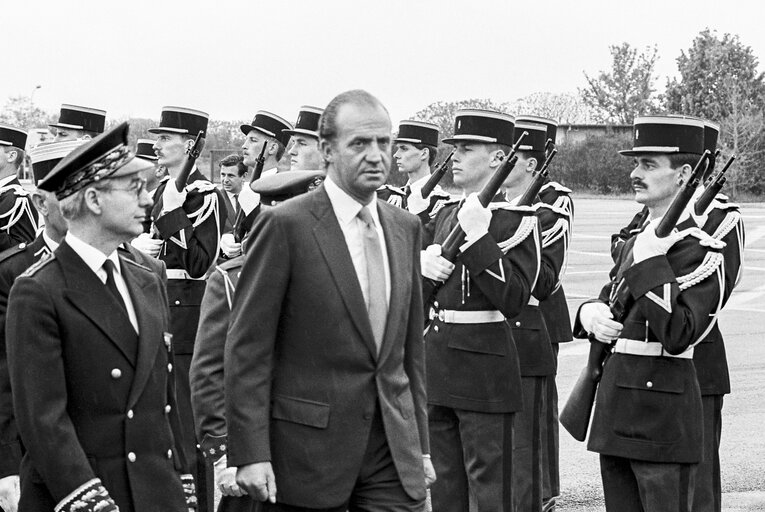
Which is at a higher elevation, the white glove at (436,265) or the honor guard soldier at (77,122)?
the honor guard soldier at (77,122)

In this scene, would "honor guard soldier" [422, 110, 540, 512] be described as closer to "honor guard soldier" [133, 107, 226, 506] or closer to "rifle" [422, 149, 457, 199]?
"honor guard soldier" [133, 107, 226, 506]

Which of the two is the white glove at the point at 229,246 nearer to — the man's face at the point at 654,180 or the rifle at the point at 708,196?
the man's face at the point at 654,180

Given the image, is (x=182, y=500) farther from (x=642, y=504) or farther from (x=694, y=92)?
(x=694, y=92)

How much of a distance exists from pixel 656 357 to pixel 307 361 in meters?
1.99

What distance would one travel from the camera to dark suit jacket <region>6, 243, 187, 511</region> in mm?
3504

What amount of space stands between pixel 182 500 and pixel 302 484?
1.26ft

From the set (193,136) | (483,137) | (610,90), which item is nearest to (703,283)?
(483,137)

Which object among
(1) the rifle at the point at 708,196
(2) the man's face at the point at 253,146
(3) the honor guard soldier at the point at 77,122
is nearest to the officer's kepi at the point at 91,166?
(1) the rifle at the point at 708,196

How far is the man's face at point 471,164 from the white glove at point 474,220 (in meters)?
0.52

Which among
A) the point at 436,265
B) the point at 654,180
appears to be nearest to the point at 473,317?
the point at 436,265

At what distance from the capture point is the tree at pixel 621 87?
74125 millimetres

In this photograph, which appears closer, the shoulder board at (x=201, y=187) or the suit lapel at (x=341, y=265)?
the suit lapel at (x=341, y=265)

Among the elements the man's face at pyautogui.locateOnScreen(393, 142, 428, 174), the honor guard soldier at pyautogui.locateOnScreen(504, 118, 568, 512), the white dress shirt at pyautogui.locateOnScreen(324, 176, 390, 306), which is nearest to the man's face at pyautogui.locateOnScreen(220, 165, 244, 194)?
the man's face at pyautogui.locateOnScreen(393, 142, 428, 174)

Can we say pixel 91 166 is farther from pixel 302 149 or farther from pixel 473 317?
pixel 302 149
